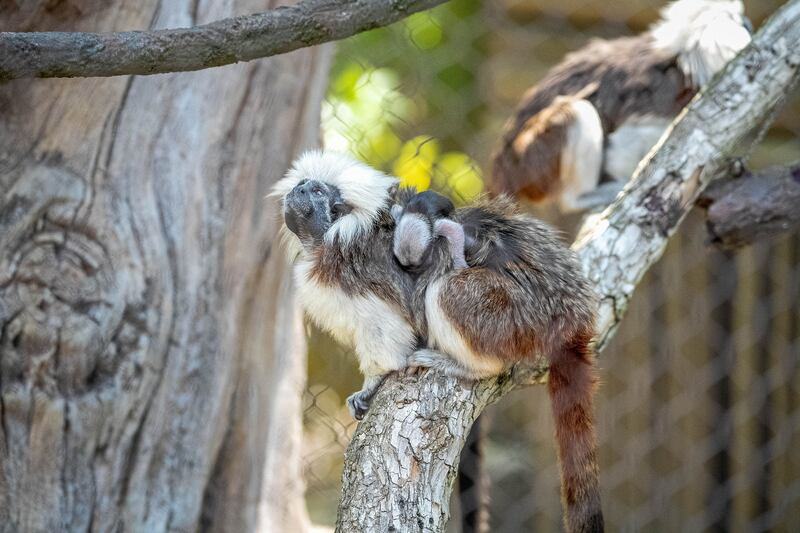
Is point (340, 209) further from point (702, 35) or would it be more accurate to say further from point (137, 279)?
point (702, 35)

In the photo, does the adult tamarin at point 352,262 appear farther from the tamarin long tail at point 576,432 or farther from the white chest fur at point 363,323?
the tamarin long tail at point 576,432

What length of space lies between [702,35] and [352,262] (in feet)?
6.80

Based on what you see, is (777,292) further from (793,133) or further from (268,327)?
(268,327)

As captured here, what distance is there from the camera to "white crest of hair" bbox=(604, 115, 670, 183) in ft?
12.2

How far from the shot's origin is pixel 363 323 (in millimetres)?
2328

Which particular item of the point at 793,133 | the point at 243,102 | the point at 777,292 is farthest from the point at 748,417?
the point at 243,102

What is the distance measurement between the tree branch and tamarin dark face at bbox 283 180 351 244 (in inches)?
20.9

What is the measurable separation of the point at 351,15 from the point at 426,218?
0.55 meters

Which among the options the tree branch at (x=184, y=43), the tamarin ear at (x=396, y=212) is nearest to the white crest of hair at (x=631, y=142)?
the tamarin ear at (x=396, y=212)

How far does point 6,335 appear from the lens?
235 cm

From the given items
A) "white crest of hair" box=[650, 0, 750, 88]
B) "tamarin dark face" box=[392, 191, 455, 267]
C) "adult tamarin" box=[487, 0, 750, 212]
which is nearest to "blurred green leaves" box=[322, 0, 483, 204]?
"adult tamarin" box=[487, 0, 750, 212]

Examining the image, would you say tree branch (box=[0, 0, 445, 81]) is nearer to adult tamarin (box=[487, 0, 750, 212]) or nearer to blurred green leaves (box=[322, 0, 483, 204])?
adult tamarin (box=[487, 0, 750, 212])

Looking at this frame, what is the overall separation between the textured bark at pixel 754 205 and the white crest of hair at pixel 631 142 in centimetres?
93

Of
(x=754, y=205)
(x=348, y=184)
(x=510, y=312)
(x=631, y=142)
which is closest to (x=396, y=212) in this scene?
(x=348, y=184)
